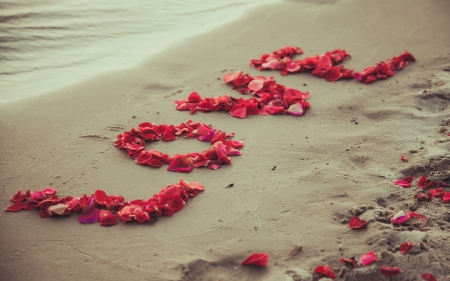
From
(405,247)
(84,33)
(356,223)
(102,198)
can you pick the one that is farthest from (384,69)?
(84,33)

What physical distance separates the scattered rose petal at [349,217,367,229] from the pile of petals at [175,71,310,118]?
1448 millimetres

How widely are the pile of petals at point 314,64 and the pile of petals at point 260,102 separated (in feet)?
1.56

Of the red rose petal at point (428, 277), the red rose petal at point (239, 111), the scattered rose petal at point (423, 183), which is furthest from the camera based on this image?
the red rose petal at point (239, 111)

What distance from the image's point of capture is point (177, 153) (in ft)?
11.7

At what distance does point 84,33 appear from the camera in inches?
243

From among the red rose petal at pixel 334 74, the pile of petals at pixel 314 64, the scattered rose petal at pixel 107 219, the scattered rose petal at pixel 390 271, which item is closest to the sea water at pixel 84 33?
the pile of petals at pixel 314 64

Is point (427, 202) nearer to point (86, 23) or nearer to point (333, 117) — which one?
point (333, 117)

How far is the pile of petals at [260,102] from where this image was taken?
4062 mm

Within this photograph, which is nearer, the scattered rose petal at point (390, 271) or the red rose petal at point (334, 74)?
the scattered rose petal at point (390, 271)

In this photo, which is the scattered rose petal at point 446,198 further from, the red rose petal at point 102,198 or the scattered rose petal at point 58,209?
the scattered rose petal at point 58,209

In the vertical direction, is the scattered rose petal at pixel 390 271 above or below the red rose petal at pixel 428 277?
above

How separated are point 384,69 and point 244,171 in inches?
82.0

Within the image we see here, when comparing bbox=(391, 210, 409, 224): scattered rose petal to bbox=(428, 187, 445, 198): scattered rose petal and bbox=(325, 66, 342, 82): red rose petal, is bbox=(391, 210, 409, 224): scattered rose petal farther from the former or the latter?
bbox=(325, 66, 342, 82): red rose petal

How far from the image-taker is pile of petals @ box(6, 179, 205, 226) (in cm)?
281
